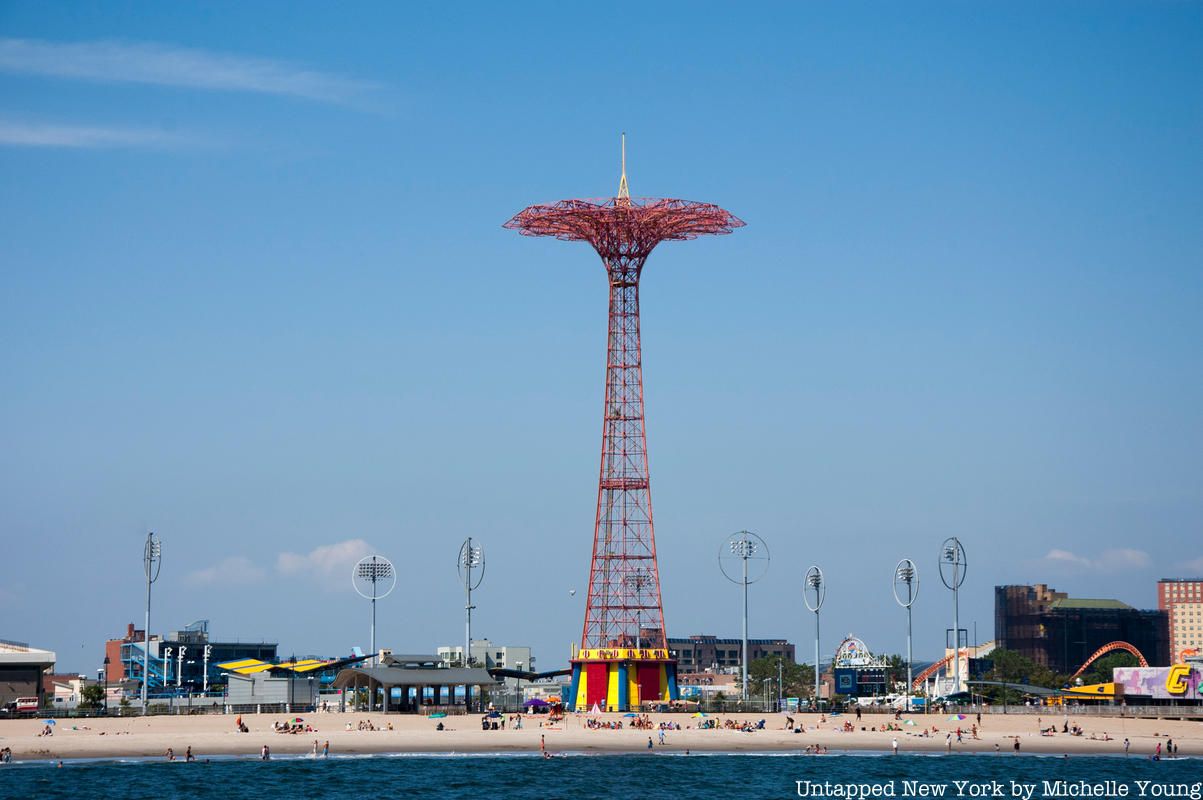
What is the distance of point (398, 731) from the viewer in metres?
106

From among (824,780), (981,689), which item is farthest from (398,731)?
(981,689)

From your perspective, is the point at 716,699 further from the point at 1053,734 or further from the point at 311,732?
the point at 311,732

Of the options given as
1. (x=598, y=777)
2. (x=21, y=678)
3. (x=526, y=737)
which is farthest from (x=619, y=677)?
A: (x=21, y=678)

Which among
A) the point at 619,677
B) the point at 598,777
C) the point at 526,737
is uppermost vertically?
the point at 619,677

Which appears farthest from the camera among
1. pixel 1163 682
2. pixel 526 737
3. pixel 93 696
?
pixel 93 696

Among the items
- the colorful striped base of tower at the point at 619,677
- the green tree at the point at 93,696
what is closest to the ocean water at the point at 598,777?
the colorful striped base of tower at the point at 619,677

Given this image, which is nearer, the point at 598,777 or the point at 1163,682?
the point at 598,777

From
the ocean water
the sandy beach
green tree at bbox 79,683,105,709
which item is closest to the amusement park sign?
the sandy beach

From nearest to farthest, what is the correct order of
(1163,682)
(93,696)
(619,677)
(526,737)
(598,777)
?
(598,777), (526,737), (619,677), (1163,682), (93,696)

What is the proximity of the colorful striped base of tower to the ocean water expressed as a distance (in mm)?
15459

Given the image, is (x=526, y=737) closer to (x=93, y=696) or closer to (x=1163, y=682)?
(x=93, y=696)

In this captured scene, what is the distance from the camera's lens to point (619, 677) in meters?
121

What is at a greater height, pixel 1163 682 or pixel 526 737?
pixel 1163 682

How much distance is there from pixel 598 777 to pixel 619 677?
94.9ft
